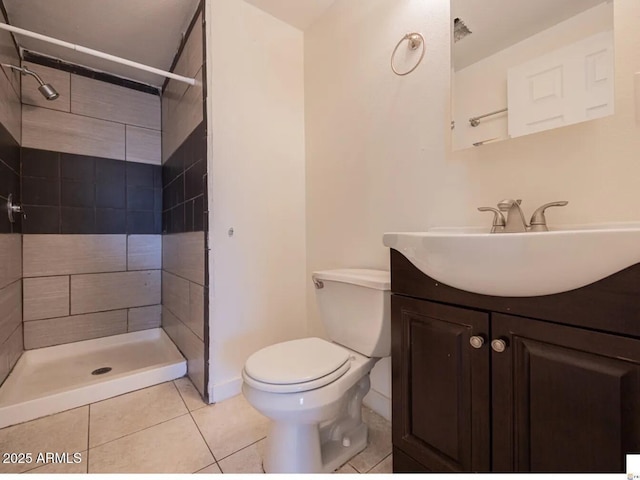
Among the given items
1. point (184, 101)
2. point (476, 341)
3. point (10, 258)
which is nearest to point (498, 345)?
point (476, 341)

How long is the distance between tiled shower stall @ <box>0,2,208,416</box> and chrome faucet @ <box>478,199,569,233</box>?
4.25ft

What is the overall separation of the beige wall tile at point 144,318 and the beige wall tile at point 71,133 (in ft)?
4.14

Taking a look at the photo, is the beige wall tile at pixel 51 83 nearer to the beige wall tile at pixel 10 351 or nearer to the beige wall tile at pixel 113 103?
the beige wall tile at pixel 113 103

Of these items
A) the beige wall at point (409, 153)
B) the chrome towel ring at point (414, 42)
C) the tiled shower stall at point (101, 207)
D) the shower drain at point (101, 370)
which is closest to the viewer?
the beige wall at point (409, 153)

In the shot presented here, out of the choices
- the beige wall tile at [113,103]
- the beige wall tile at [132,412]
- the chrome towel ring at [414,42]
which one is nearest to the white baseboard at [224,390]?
the beige wall tile at [132,412]

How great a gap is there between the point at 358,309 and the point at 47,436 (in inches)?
57.7

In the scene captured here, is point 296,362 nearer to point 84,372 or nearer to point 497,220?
point 497,220

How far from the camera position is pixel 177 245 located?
1989mm

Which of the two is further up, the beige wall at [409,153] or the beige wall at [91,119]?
the beige wall at [91,119]

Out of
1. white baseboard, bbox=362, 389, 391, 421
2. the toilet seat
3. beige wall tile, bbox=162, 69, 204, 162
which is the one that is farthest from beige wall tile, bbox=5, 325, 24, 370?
white baseboard, bbox=362, 389, 391, 421

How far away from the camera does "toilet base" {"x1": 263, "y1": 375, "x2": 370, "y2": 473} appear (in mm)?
970

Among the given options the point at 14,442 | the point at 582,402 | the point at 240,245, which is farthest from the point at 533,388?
the point at 14,442

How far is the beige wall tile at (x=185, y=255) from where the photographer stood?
156 centimetres

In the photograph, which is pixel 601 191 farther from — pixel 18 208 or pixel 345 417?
pixel 18 208
